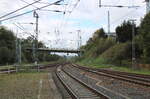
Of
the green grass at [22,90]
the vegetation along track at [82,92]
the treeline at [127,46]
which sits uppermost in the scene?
the treeline at [127,46]

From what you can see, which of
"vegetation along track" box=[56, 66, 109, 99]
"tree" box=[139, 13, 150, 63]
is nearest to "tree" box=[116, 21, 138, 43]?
"tree" box=[139, 13, 150, 63]

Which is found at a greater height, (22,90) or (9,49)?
(9,49)

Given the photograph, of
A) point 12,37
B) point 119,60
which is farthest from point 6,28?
point 119,60

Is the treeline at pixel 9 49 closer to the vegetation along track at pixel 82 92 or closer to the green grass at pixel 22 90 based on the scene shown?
the green grass at pixel 22 90

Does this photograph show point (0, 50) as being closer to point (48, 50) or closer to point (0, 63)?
point (0, 63)

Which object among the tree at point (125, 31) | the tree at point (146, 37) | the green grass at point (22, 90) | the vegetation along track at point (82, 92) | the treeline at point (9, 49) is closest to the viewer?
the vegetation along track at point (82, 92)

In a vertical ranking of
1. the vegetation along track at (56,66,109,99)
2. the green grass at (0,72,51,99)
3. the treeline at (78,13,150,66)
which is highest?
the treeline at (78,13,150,66)

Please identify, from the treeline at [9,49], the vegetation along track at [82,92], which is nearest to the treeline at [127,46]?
the treeline at [9,49]

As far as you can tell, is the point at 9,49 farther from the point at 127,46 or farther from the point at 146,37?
the point at 146,37

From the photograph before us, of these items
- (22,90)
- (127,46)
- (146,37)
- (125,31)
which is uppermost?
(125,31)

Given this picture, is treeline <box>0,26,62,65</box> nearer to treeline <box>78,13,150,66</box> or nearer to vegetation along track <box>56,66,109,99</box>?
treeline <box>78,13,150,66</box>

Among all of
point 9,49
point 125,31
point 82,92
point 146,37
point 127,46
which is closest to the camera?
point 82,92

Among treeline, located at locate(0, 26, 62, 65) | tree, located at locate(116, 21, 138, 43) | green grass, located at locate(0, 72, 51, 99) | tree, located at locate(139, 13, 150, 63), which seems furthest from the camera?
treeline, located at locate(0, 26, 62, 65)

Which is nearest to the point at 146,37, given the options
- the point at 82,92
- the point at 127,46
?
the point at 127,46
